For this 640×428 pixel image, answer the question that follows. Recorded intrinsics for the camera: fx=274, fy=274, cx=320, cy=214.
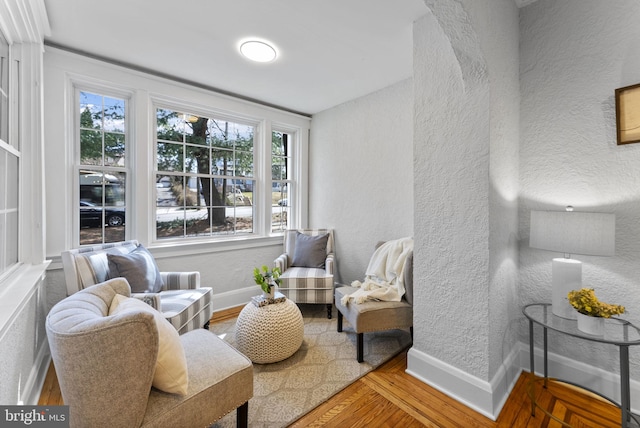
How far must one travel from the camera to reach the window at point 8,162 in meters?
1.61

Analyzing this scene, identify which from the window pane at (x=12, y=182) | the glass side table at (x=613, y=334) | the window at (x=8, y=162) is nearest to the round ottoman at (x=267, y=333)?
the window at (x=8, y=162)

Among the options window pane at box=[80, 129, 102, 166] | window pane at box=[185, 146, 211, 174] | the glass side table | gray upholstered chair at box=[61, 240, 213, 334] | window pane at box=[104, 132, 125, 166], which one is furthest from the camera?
window pane at box=[185, 146, 211, 174]

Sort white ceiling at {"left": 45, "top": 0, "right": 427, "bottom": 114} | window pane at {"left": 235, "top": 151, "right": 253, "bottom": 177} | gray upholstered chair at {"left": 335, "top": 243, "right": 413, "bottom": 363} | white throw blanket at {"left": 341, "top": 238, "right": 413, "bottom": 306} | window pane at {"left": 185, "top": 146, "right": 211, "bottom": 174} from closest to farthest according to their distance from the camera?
1. white ceiling at {"left": 45, "top": 0, "right": 427, "bottom": 114}
2. gray upholstered chair at {"left": 335, "top": 243, "right": 413, "bottom": 363}
3. white throw blanket at {"left": 341, "top": 238, "right": 413, "bottom": 306}
4. window pane at {"left": 185, "top": 146, "right": 211, "bottom": 174}
5. window pane at {"left": 235, "top": 151, "right": 253, "bottom": 177}

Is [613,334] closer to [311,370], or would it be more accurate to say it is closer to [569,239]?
[569,239]

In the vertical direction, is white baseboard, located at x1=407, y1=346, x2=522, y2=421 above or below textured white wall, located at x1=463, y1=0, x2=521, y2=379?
below

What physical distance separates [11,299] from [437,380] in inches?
97.5

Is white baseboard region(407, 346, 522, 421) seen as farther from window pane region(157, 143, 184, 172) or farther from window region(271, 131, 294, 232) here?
window pane region(157, 143, 184, 172)

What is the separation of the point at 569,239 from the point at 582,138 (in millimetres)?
763

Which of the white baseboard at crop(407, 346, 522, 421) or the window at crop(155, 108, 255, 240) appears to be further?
the window at crop(155, 108, 255, 240)

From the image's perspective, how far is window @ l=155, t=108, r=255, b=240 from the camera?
298 cm

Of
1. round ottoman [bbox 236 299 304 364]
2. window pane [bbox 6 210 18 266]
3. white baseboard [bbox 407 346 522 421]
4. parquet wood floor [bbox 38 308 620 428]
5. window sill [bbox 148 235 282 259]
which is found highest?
window pane [bbox 6 210 18 266]

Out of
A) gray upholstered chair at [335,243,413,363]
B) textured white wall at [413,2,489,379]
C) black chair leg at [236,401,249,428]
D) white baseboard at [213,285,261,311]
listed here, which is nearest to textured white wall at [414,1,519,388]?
textured white wall at [413,2,489,379]

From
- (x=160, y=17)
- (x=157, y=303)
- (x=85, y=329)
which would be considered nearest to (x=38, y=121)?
(x=160, y=17)

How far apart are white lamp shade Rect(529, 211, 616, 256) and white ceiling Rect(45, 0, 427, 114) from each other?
5.17ft
